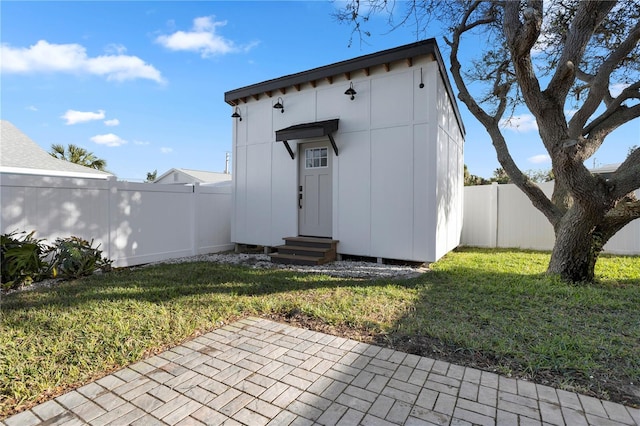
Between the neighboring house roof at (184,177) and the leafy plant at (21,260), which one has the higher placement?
the neighboring house roof at (184,177)

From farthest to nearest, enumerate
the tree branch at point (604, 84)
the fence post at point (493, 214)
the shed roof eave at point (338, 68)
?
1. the fence post at point (493, 214)
2. the shed roof eave at point (338, 68)
3. the tree branch at point (604, 84)

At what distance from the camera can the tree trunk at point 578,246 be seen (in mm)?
4895

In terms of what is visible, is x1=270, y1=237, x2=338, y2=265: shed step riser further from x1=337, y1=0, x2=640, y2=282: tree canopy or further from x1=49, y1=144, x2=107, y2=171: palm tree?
x1=49, y1=144, x2=107, y2=171: palm tree

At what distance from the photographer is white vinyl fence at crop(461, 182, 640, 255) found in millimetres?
8023

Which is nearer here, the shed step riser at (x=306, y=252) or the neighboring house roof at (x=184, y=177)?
the shed step riser at (x=306, y=252)

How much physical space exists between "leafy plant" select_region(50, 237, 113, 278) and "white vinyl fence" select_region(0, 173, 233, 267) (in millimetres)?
264

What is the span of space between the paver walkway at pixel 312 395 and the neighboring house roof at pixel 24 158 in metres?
10.4

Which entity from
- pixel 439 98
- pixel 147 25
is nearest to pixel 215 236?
pixel 147 25

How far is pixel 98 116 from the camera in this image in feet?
64.5

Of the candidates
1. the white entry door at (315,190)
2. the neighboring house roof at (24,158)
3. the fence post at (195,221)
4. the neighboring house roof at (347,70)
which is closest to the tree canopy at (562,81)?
the neighboring house roof at (347,70)

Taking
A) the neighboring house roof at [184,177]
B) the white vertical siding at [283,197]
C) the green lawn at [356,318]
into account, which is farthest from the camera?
the neighboring house roof at [184,177]

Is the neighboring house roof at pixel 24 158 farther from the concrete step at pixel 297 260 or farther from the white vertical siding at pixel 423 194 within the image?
the white vertical siding at pixel 423 194

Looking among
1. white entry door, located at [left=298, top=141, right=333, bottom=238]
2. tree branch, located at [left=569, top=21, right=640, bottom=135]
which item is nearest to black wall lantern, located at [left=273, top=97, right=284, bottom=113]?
white entry door, located at [left=298, top=141, right=333, bottom=238]

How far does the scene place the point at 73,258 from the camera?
206 inches
